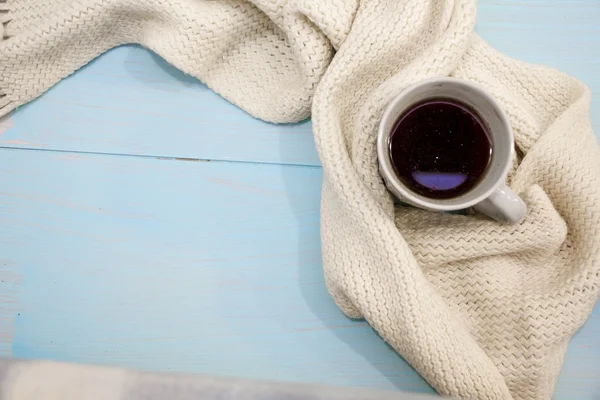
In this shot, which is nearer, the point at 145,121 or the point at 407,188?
the point at 407,188

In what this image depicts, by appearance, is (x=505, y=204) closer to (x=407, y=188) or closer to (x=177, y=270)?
(x=407, y=188)

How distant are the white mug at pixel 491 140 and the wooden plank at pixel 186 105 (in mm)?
158

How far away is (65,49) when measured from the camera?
1.89ft

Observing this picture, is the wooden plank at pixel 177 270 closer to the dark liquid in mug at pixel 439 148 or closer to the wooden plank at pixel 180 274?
the wooden plank at pixel 180 274

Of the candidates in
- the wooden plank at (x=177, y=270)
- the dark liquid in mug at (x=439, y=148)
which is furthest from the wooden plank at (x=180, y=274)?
the dark liquid in mug at (x=439, y=148)

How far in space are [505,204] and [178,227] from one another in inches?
13.1

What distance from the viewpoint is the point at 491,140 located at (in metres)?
0.42

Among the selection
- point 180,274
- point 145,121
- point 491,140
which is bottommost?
point 180,274

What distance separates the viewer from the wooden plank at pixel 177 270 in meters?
0.54

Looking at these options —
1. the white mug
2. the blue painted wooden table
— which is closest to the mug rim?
the white mug

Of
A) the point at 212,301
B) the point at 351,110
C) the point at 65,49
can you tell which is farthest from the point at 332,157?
the point at 65,49

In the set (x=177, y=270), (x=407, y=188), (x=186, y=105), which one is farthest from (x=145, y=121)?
(x=407, y=188)

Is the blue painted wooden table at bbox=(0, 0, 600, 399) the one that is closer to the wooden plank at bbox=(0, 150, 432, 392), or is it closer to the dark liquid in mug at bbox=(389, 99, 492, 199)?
the wooden plank at bbox=(0, 150, 432, 392)

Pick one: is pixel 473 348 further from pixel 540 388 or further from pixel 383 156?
pixel 383 156
